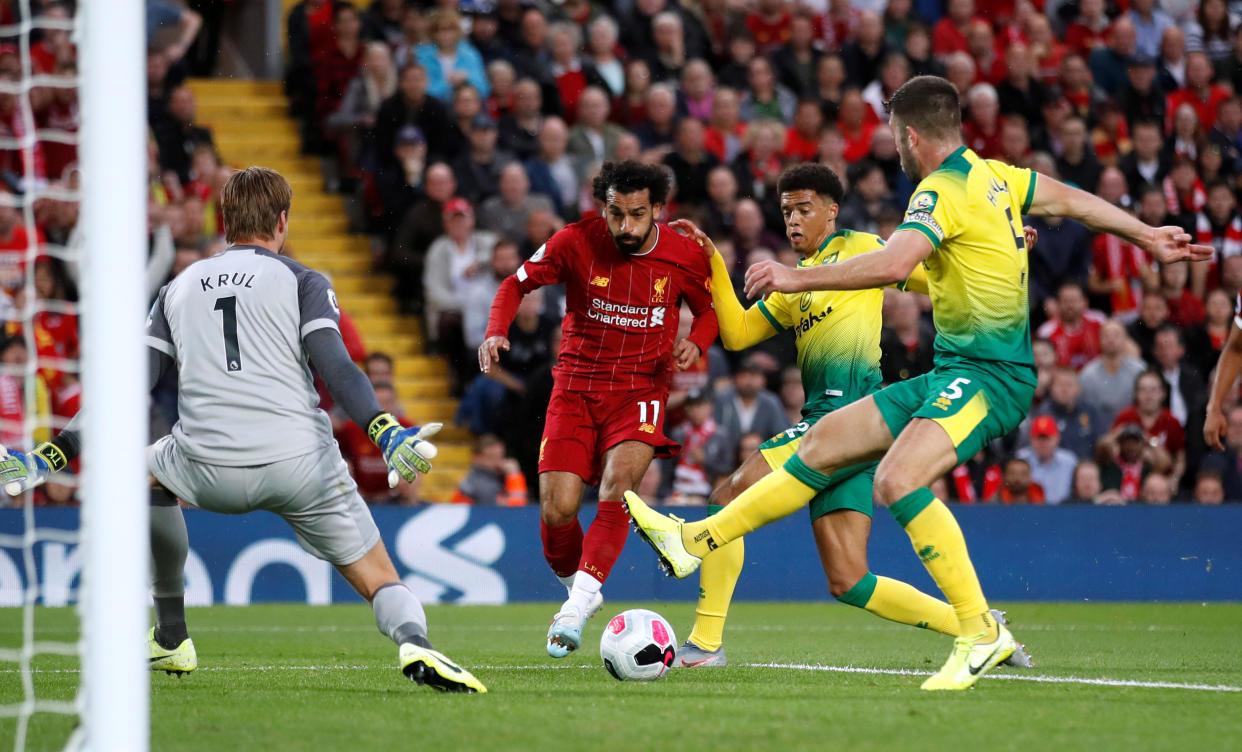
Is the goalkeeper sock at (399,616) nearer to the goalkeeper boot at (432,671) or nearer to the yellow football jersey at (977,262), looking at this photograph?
the goalkeeper boot at (432,671)

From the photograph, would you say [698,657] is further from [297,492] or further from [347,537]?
[297,492]

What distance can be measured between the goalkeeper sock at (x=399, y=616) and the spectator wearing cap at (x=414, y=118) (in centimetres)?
958

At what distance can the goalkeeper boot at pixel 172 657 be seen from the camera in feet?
21.9

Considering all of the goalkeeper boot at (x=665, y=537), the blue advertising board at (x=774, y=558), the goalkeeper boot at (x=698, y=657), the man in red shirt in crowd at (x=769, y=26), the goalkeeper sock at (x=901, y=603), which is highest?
the man in red shirt in crowd at (x=769, y=26)

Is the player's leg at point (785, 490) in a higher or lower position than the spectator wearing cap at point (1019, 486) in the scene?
higher

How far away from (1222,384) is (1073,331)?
687 centimetres

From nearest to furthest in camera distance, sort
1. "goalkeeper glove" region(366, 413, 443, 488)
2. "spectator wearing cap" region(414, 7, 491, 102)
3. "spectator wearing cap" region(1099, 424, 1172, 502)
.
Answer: "goalkeeper glove" region(366, 413, 443, 488), "spectator wearing cap" region(1099, 424, 1172, 502), "spectator wearing cap" region(414, 7, 491, 102)

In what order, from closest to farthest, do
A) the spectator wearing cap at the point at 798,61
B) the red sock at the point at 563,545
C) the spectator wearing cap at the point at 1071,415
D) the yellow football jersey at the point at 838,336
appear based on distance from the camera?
the yellow football jersey at the point at 838,336 < the red sock at the point at 563,545 < the spectator wearing cap at the point at 1071,415 < the spectator wearing cap at the point at 798,61

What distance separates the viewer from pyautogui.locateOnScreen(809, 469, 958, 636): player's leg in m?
7.10

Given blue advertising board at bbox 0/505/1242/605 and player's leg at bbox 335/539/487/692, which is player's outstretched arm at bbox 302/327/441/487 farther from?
blue advertising board at bbox 0/505/1242/605

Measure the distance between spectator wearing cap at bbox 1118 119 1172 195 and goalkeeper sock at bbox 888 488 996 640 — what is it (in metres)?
11.2

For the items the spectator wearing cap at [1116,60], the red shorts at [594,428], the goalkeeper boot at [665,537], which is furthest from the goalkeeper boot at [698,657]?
the spectator wearing cap at [1116,60]

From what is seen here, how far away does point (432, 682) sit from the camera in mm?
5883

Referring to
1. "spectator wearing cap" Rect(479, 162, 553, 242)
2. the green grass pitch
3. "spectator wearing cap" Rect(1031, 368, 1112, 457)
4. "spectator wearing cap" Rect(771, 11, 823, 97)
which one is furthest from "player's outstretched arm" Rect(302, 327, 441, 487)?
"spectator wearing cap" Rect(771, 11, 823, 97)
